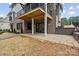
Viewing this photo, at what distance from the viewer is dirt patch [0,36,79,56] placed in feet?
17.6

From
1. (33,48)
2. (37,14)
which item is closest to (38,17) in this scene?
(37,14)

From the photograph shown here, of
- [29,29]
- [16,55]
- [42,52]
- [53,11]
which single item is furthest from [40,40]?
[53,11]

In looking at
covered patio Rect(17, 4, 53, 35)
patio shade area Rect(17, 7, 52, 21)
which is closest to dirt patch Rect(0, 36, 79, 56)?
covered patio Rect(17, 4, 53, 35)

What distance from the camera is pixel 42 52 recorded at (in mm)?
5418

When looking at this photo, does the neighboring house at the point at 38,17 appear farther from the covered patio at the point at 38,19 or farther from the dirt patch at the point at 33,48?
the dirt patch at the point at 33,48

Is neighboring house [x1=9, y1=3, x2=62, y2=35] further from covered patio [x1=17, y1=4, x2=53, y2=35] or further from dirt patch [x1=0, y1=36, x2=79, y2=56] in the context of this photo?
dirt patch [x1=0, y1=36, x2=79, y2=56]

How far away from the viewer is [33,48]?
5750 millimetres

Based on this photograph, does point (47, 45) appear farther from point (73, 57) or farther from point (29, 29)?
point (29, 29)

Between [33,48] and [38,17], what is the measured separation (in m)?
3.02

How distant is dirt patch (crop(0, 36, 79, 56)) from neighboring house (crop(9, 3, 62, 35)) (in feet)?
5.25

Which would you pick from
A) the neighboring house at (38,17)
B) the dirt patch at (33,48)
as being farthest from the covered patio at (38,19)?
the dirt patch at (33,48)

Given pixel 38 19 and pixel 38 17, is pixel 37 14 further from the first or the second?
pixel 38 19

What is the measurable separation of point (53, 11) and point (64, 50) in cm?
401

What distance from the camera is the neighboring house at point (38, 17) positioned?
7.71 meters
